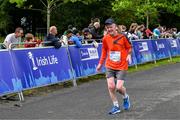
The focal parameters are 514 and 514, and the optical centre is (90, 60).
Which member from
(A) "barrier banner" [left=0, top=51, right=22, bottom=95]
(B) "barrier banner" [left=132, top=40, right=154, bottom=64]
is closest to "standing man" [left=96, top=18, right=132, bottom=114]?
(A) "barrier banner" [left=0, top=51, right=22, bottom=95]

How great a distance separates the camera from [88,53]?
16812 mm

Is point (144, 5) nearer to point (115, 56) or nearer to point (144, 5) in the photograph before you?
point (144, 5)

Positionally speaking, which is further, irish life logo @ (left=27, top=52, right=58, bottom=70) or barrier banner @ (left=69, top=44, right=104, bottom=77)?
barrier banner @ (left=69, top=44, right=104, bottom=77)

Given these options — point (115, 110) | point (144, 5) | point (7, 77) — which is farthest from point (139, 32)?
point (144, 5)

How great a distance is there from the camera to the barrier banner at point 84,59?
1568 cm

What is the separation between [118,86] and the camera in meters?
10.1

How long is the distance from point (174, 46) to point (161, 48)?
2.80 metres

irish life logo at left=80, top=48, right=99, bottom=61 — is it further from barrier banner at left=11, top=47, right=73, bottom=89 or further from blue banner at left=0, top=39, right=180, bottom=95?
barrier banner at left=11, top=47, right=73, bottom=89

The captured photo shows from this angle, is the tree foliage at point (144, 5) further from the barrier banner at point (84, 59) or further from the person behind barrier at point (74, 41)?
the person behind barrier at point (74, 41)

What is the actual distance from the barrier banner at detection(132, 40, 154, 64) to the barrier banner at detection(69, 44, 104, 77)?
4.64 m

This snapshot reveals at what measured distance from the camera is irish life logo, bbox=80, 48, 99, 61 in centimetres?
1629

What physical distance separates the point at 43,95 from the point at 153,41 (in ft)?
40.0

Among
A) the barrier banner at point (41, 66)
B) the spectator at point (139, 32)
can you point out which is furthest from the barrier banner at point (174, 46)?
the barrier banner at point (41, 66)

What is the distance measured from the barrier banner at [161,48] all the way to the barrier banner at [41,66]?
10.3 meters
